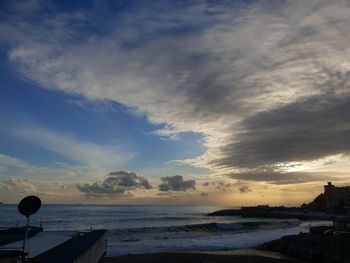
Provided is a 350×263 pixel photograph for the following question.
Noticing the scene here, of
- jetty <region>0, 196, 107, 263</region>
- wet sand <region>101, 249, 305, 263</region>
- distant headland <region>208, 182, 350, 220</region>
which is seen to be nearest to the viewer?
jetty <region>0, 196, 107, 263</region>

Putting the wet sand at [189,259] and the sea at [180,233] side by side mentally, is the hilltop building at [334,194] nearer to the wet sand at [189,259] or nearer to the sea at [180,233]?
the sea at [180,233]

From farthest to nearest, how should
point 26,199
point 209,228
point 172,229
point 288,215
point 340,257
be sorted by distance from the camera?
1. point 288,215
2. point 209,228
3. point 172,229
4. point 340,257
5. point 26,199

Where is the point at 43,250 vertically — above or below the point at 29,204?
below

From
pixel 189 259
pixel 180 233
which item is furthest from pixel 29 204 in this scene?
pixel 180 233

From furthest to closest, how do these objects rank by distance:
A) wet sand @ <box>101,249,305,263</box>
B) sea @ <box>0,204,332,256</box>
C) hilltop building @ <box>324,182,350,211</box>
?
1. hilltop building @ <box>324,182,350,211</box>
2. sea @ <box>0,204,332,256</box>
3. wet sand @ <box>101,249,305,263</box>

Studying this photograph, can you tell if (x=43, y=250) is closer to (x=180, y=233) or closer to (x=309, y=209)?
(x=180, y=233)

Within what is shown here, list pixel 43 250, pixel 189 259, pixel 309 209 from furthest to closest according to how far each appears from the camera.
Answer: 1. pixel 309 209
2. pixel 189 259
3. pixel 43 250

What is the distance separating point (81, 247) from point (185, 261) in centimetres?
1197

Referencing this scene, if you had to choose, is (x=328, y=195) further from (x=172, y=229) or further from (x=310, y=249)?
(x=310, y=249)

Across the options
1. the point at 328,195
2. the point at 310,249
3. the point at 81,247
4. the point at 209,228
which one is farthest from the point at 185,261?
the point at 328,195

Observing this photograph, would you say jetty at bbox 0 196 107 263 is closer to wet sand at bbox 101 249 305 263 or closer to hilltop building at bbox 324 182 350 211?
wet sand at bbox 101 249 305 263

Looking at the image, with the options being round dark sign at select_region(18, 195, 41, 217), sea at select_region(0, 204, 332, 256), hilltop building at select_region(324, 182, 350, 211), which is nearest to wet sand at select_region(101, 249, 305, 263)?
sea at select_region(0, 204, 332, 256)

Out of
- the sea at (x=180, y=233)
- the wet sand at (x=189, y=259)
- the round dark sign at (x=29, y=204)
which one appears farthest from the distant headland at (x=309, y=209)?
the round dark sign at (x=29, y=204)

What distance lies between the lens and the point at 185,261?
93.4ft
